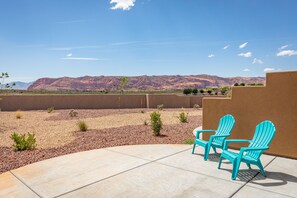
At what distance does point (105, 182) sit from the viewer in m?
4.89

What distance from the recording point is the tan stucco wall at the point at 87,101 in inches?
989

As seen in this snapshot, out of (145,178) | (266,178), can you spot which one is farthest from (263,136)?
(145,178)

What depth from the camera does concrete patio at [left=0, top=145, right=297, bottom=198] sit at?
4418 millimetres

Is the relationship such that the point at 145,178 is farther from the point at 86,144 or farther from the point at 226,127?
the point at 86,144

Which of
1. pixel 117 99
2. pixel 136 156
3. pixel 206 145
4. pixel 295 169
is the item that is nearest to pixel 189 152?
pixel 206 145

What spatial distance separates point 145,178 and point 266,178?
96.8 inches

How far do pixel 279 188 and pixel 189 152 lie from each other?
2.84 metres

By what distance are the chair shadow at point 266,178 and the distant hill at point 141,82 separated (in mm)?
143272

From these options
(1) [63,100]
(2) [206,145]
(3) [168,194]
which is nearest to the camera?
(3) [168,194]

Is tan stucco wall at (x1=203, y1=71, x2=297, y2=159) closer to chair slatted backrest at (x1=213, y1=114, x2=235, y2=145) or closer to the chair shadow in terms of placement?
chair slatted backrest at (x1=213, y1=114, x2=235, y2=145)

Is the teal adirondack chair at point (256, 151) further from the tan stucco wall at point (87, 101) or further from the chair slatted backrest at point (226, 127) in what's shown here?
the tan stucco wall at point (87, 101)

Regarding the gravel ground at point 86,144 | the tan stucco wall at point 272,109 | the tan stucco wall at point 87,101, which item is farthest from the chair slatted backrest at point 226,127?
the tan stucco wall at point 87,101

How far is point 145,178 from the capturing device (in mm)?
5051

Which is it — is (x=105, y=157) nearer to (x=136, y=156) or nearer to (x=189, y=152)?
(x=136, y=156)
